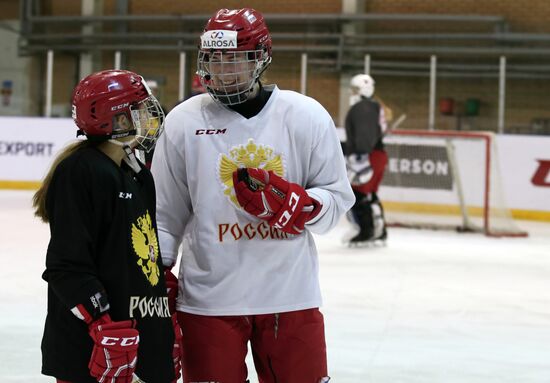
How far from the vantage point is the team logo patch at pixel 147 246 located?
5.59 ft

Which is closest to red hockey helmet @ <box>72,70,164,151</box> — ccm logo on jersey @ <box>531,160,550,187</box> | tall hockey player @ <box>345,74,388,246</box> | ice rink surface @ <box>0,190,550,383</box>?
ice rink surface @ <box>0,190,550,383</box>

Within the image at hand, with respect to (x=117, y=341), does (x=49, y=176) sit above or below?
above

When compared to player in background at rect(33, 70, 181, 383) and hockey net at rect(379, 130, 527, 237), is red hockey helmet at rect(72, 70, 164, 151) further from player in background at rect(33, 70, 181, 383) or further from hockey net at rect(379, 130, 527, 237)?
hockey net at rect(379, 130, 527, 237)

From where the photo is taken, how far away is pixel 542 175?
8375 millimetres

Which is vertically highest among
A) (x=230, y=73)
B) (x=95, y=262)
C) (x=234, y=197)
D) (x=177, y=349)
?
(x=230, y=73)

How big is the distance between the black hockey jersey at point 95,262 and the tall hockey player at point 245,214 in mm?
168

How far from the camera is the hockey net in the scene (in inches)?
310

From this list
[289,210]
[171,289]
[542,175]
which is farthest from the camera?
[542,175]

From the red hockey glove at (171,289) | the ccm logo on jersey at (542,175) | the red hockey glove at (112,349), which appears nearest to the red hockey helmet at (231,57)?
the red hockey glove at (171,289)

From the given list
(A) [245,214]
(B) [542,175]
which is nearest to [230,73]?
(A) [245,214]

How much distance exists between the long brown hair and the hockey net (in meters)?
6.27

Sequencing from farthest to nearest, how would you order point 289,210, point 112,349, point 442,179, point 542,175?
1. point 542,175
2. point 442,179
3. point 289,210
4. point 112,349

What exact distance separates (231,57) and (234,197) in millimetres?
276

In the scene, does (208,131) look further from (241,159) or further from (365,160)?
(365,160)
